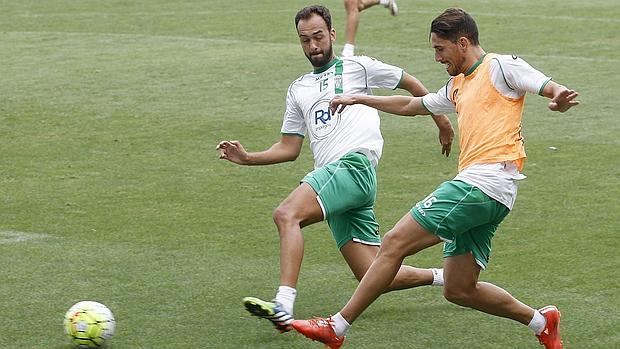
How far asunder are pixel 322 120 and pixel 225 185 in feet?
11.5

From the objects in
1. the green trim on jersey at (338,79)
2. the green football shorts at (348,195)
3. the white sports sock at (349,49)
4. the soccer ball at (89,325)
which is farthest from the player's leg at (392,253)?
the white sports sock at (349,49)

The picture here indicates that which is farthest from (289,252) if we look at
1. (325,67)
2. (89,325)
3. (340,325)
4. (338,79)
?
(325,67)

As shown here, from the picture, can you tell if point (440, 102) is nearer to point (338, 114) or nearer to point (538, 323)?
point (338, 114)

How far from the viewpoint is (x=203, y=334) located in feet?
25.3

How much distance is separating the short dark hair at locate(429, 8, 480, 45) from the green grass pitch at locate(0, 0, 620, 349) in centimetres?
183

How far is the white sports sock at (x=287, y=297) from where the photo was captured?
25.0ft

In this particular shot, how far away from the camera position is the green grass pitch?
26.4ft

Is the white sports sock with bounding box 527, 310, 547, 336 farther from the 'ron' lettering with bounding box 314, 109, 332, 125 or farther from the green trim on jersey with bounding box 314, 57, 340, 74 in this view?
the green trim on jersey with bounding box 314, 57, 340, 74

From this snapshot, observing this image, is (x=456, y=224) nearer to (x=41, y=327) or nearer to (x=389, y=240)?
(x=389, y=240)

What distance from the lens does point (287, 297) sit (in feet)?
25.2

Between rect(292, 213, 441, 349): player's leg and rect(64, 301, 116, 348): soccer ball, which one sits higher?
rect(292, 213, 441, 349): player's leg

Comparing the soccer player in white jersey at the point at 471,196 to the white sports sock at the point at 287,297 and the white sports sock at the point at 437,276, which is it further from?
the white sports sock at the point at 437,276

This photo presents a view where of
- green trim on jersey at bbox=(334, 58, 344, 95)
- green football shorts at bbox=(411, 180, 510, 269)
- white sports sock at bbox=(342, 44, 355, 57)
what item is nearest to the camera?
green football shorts at bbox=(411, 180, 510, 269)

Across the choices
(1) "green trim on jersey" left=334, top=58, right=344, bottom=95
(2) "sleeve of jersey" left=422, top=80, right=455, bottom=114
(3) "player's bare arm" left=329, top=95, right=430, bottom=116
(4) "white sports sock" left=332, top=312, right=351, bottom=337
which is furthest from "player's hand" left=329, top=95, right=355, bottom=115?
(4) "white sports sock" left=332, top=312, right=351, bottom=337
